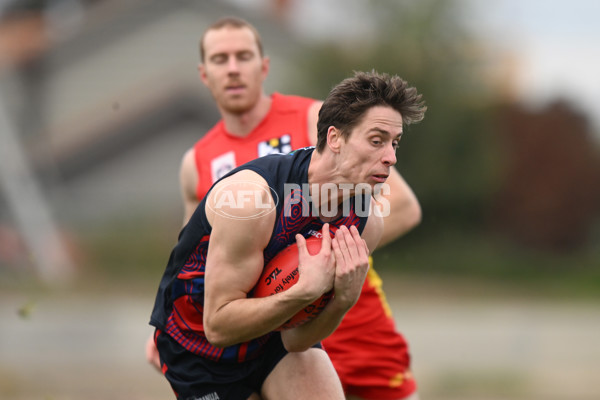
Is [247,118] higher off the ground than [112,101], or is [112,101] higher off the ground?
[112,101]

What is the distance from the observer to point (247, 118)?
564 cm

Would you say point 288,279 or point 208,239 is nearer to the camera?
point 288,279

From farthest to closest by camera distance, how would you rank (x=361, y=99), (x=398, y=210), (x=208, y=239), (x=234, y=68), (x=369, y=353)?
(x=369, y=353) < (x=398, y=210) < (x=234, y=68) < (x=208, y=239) < (x=361, y=99)

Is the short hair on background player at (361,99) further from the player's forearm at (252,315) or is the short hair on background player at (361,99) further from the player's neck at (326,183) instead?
the player's forearm at (252,315)

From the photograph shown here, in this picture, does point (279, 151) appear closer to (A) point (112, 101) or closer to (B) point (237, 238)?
(B) point (237, 238)

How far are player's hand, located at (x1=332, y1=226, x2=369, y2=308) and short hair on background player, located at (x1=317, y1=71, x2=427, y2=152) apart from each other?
473 mm

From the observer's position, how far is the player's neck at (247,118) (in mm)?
5637

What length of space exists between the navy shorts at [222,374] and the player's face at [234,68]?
174 centimetres

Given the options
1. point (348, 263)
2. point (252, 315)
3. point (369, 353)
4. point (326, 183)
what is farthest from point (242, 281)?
point (369, 353)

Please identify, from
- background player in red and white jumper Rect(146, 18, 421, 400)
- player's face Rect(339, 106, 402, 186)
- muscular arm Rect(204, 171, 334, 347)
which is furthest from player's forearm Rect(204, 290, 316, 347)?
background player in red and white jumper Rect(146, 18, 421, 400)

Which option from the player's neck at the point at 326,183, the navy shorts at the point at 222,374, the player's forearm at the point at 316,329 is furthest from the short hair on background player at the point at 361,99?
the navy shorts at the point at 222,374

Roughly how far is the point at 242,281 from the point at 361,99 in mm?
1018

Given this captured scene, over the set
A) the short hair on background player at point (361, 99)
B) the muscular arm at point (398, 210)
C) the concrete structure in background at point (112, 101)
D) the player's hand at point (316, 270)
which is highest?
the concrete structure in background at point (112, 101)

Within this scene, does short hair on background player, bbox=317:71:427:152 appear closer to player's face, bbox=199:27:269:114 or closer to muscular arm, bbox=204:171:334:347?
muscular arm, bbox=204:171:334:347
